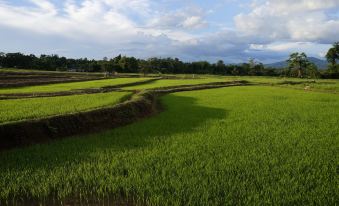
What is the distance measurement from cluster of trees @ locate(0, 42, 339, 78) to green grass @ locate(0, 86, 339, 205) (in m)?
54.8

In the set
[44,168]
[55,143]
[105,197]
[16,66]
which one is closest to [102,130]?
[55,143]

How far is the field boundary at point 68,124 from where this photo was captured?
8.66m

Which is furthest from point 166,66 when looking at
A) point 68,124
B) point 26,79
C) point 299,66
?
point 68,124

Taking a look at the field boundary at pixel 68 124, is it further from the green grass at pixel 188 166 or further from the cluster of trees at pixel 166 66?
the cluster of trees at pixel 166 66

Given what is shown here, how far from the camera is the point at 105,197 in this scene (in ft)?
17.7

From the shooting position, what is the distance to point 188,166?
21.8 feet

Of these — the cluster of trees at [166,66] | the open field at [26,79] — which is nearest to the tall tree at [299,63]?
the cluster of trees at [166,66]

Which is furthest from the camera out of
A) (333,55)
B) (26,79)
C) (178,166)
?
(333,55)

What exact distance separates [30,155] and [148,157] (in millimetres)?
2436

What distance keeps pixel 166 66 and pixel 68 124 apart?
2698 inches

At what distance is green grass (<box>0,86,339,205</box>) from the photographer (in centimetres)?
535

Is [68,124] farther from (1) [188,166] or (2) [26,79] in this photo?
(2) [26,79]

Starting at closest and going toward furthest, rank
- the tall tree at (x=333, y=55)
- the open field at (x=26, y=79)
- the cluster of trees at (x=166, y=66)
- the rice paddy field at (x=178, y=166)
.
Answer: the rice paddy field at (x=178, y=166) < the open field at (x=26, y=79) < the cluster of trees at (x=166, y=66) < the tall tree at (x=333, y=55)

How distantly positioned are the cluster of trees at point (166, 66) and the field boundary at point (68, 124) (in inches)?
2003
